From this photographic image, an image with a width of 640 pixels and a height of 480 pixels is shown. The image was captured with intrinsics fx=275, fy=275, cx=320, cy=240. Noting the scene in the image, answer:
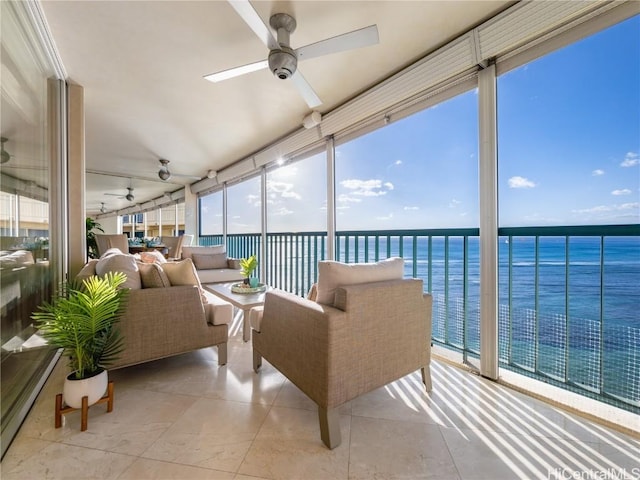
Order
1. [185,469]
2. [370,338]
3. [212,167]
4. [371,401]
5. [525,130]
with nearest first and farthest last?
[185,469] < [370,338] < [371,401] < [525,130] < [212,167]

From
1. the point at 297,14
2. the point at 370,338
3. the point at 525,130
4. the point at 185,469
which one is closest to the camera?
the point at 185,469

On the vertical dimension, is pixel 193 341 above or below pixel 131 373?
above

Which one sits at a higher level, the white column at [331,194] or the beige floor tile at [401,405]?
the white column at [331,194]

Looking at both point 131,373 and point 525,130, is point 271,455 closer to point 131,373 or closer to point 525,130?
point 131,373

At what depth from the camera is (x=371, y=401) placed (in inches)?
66.1

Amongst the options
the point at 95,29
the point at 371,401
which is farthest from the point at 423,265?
the point at 95,29

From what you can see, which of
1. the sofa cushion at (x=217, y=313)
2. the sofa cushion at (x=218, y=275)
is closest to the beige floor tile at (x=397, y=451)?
the sofa cushion at (x=217, y=313)

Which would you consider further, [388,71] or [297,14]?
[388,71]

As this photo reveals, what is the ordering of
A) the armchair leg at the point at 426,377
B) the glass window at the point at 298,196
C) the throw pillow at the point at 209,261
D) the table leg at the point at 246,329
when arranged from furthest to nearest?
1. the throw pillow at the point at 209,261
2. the glass window at the point at 298,196
3. the table leg at the point at 246,329
4. the armchair leg at the point at 426,377

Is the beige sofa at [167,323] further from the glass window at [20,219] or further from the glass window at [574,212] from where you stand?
the glass window at [574,212]

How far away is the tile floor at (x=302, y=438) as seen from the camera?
117 centimetres

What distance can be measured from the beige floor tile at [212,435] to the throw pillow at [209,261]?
133 inches

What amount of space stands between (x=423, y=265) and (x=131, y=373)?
8.26 feet

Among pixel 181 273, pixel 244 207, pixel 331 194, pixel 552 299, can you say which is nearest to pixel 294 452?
pixel 181 273
